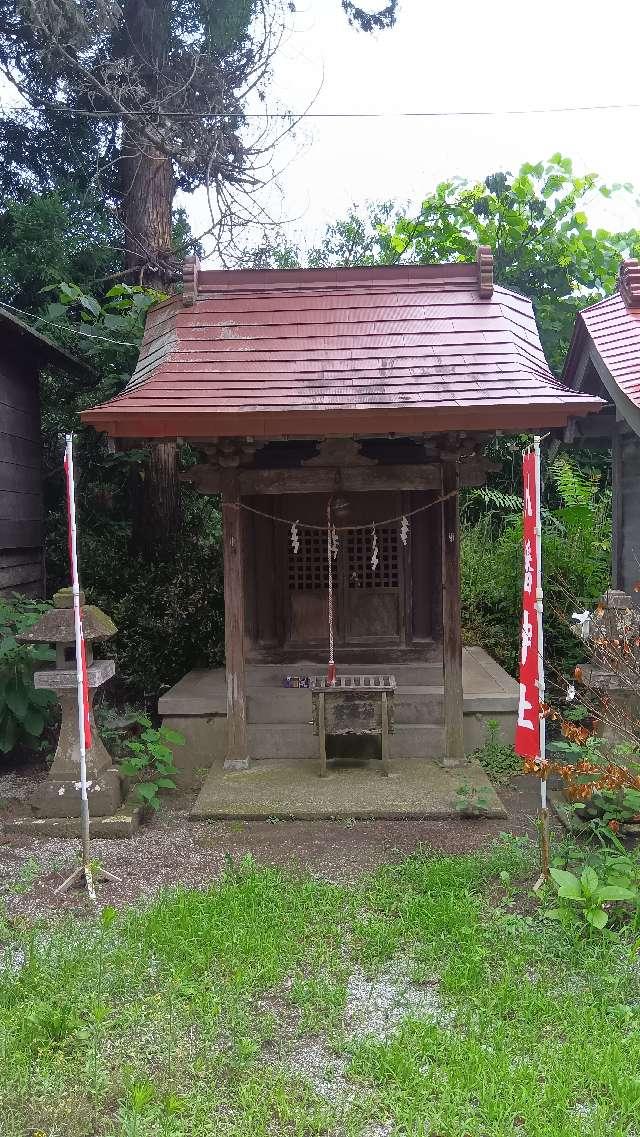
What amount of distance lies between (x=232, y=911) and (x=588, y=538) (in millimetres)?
7148

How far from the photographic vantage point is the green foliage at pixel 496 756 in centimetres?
712

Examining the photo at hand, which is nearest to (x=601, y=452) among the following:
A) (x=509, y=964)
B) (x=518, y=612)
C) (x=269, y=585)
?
(x=518, y=612)

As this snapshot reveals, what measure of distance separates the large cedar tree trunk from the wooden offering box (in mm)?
4644

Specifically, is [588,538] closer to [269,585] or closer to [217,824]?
[269,585]

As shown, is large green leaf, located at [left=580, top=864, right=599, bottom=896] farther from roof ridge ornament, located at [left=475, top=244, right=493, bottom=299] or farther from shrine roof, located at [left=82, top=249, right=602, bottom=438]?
roof ridge ornament, located at [left=475, top=244, right=493, bottom=299]

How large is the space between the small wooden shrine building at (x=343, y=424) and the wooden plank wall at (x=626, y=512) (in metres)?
1.33

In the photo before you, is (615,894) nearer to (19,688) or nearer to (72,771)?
(72,771)

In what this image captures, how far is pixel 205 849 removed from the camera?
5637mm

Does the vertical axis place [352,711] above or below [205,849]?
above

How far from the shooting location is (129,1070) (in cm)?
324

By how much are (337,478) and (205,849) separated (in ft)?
10.7

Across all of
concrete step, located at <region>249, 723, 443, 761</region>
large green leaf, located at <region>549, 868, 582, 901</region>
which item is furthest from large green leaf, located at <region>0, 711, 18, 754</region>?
large green leaf, located at <region>549, 868, 582, 901</region>

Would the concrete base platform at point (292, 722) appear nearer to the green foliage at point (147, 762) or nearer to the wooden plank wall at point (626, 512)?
the green foliage at point (147, 762)

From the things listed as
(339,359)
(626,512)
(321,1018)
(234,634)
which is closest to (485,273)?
(339,359)
